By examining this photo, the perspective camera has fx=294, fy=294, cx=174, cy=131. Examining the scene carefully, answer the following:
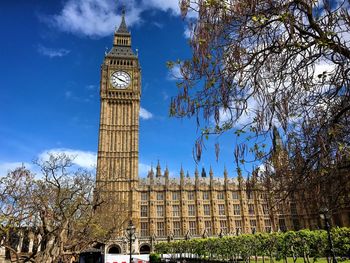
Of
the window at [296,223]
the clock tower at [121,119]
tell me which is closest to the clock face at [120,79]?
the clock tower at [121,119]

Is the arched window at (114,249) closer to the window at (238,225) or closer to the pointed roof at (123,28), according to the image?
the window at (238,225)

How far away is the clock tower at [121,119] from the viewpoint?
2522 inches

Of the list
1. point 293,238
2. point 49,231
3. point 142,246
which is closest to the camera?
point 49,231

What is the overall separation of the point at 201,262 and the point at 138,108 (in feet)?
158

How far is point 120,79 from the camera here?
71.9 metres

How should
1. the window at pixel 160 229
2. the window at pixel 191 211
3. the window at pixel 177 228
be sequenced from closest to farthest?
1. the window at pixel 160 229
2. the window at pixel 177 228
3. the window at pixel 191 211

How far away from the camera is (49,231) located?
46.2 ft

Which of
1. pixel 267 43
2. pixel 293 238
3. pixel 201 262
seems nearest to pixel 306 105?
pixel 267 43

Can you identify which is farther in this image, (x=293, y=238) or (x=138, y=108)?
(x=138, y=108)

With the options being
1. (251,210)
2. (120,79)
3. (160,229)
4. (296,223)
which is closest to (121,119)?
(120,79)

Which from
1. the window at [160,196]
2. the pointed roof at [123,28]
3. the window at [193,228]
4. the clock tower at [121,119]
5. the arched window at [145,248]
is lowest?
the arched window at [145,248]

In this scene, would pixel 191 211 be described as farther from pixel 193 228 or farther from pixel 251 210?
pixel 251 210

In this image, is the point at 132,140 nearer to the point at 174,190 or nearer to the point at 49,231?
the point at 174,190

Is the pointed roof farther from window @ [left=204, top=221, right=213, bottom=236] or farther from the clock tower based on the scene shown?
window @ [left=204, top=221, right=213, bottom=236]
